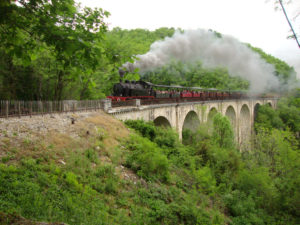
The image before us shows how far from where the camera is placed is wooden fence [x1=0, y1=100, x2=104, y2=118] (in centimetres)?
866

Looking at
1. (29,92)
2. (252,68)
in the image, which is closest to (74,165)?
(29,92)

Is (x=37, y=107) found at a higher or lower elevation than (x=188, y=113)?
higher

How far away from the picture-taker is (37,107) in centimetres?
1010

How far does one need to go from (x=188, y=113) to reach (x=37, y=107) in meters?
19.1

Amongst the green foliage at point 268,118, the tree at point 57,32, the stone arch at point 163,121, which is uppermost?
the tree at point 57,32

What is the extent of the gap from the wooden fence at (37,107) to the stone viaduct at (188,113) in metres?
1.87

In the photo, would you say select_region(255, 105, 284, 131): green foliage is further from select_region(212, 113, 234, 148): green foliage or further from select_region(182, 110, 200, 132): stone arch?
select_region(212, 113, 234, 148): green foliage

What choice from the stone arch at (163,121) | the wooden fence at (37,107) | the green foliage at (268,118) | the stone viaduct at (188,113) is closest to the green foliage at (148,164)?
the wooden fence at (37,107)

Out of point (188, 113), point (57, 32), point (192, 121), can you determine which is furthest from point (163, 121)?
point (57, 32)

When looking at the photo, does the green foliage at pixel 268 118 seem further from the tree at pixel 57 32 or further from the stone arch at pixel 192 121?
the tree at pixel 57 32

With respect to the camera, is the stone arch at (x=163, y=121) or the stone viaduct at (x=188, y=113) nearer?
the stone viaduct at (x=188, y=113)

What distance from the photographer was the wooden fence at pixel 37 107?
28.4ft

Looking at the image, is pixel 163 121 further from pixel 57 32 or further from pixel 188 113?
pixel 57 32

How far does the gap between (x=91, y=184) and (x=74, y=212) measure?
64.7 inches
